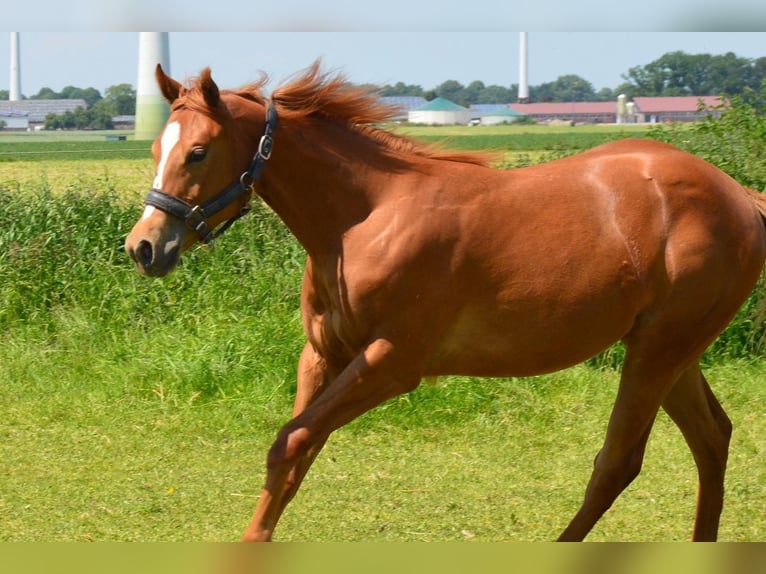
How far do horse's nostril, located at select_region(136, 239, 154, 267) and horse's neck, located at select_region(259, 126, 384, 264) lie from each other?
2.08 ft

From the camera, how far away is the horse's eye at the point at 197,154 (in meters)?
4.23

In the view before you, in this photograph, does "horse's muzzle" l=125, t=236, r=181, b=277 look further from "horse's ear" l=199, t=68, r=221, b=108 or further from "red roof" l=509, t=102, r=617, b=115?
"red roof" l=509, t=102, r=617, b=115

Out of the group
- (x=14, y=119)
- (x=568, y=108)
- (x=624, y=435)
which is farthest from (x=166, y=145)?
(x=568, y=108)

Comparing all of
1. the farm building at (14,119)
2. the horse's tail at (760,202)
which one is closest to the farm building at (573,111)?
the farm building at (14,119)

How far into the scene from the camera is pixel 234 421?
23.9 feet

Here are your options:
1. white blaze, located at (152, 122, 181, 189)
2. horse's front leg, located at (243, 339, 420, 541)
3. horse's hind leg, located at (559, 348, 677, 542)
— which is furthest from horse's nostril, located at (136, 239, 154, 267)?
horse's hind leg, located at (559, 348, 677, 542)

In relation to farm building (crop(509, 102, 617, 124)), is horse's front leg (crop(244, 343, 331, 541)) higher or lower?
higher

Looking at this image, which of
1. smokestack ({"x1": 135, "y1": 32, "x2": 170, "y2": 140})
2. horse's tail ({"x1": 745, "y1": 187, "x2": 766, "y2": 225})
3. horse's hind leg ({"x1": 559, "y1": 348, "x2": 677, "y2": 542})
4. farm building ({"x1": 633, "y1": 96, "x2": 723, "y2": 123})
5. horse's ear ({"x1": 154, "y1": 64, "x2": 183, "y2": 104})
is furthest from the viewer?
farm building ({"x1": 633, "y1": 96, "x2": 723, "y2": 123})

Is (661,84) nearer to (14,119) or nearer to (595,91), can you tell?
(595,91)

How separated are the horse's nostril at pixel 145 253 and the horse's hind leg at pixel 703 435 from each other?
2.57m

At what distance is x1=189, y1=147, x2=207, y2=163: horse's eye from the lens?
4.23 metres

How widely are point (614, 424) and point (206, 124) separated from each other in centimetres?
222

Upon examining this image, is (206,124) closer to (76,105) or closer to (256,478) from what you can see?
(256,478)

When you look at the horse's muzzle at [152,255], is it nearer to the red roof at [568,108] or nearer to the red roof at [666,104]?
the red roof at [666,104]
